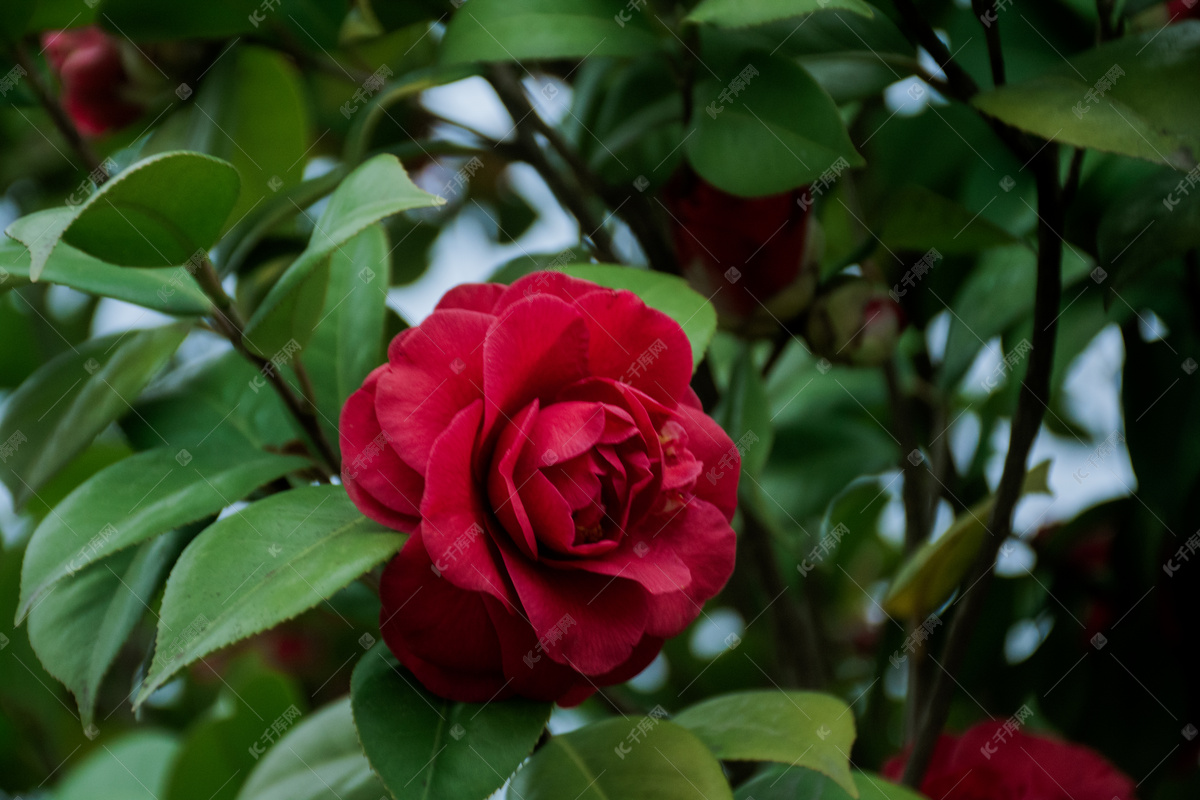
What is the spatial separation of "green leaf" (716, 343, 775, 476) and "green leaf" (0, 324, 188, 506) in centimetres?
30

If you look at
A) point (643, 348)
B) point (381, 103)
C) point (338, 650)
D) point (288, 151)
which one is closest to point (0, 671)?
point (338, 650)

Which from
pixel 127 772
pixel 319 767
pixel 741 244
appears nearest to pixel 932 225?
pixel 741 244

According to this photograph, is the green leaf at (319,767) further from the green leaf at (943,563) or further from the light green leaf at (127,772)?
the green leaf at (943,563)

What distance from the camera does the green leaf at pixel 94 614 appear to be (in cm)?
41

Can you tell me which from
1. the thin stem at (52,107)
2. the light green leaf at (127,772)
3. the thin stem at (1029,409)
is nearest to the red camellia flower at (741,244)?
the thin stem at (1029,409)

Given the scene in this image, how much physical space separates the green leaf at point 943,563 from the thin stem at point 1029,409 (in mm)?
12

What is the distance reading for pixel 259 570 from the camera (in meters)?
0.33

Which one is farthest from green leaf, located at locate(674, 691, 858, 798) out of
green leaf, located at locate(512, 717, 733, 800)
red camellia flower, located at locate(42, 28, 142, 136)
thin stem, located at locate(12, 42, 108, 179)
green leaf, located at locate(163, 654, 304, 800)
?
red camellia flower, located at locate(42, 28, 142, 136)

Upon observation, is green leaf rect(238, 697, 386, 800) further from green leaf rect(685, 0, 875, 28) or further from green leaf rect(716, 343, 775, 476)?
green leaf rect(685, 0, 875, 28)

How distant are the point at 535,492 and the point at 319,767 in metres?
0.30

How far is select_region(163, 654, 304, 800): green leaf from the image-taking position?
2.14ft

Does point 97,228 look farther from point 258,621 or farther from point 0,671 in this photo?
point 0,671

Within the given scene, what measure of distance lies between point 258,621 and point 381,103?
1.08 ft

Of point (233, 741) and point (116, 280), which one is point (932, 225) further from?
point (233, 741)
